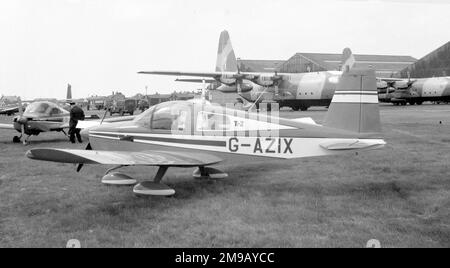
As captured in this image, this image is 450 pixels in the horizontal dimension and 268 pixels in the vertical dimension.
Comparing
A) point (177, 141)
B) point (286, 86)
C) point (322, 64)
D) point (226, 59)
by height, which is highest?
point (322, 64)

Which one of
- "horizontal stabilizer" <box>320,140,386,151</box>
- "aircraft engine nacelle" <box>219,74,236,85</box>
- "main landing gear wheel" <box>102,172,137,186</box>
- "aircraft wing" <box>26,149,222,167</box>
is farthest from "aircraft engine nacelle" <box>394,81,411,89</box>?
"main landing gear wheel" <box>102,172,137,186</box>

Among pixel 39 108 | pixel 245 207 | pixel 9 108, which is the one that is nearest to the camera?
pixel 245 207

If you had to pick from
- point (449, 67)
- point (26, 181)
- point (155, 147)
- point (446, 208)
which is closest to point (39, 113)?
point (26, 181)

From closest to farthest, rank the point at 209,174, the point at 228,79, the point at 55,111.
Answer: the point at 209,174 → the point at 55,111 → the point at 228,79

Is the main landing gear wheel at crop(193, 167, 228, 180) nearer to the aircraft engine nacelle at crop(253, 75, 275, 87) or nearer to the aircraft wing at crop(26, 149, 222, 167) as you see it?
the aircraft wing at crop(26, 149, 222, 167)

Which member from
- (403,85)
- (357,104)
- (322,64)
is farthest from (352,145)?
(322,64)

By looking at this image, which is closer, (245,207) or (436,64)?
(245,207)

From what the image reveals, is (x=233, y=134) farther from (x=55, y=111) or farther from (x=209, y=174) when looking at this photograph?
(x=55, y=111)

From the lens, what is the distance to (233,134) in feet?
22.8

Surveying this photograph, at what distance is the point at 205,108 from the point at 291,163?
3257 mm

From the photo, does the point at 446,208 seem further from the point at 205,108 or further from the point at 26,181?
the point at 26,181

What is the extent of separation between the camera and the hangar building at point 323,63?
72.2 metres

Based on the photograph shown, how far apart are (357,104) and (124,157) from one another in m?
3.91

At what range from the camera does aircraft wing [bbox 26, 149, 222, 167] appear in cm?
496
